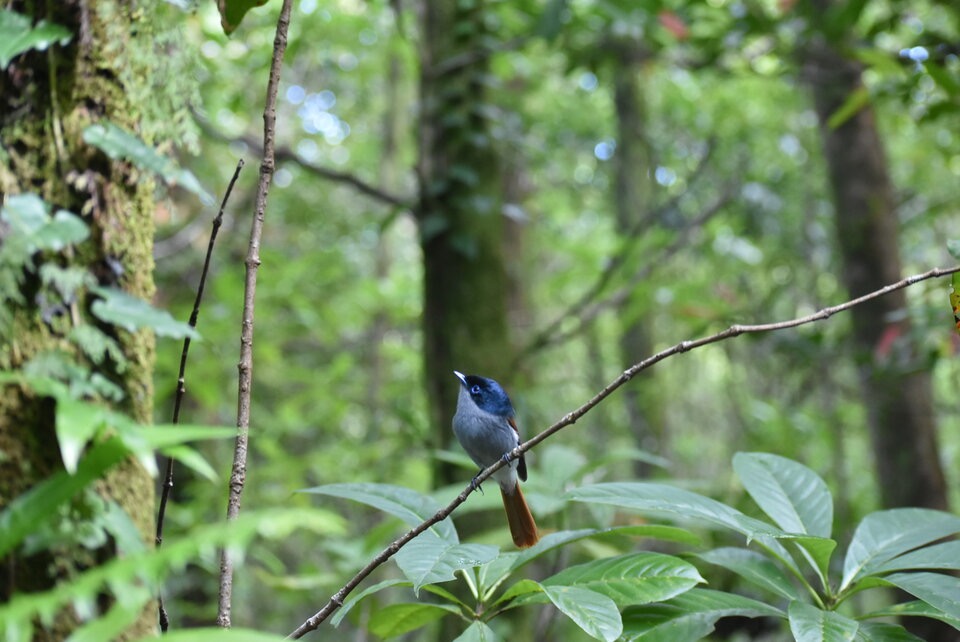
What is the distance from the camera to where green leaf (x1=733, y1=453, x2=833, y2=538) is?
165 centimetres

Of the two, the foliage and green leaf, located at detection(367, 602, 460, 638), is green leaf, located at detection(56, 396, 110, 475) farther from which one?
green leaf, located at detection(367, 602, 460, 638)

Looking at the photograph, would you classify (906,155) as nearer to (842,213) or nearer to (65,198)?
(842,213)

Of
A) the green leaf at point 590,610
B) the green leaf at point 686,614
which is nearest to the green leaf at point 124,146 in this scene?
the green leaf at point 590,610

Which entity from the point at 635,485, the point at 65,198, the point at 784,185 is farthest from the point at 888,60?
the point at 784,185

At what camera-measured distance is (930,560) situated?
1.53 meters

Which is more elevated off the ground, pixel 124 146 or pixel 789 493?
pixel 124 146

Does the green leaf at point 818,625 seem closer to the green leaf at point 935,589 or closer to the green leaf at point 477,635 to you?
the green leaf at point 935,589

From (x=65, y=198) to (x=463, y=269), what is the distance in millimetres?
1863

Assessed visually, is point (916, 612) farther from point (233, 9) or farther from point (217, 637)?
point (233, 9)

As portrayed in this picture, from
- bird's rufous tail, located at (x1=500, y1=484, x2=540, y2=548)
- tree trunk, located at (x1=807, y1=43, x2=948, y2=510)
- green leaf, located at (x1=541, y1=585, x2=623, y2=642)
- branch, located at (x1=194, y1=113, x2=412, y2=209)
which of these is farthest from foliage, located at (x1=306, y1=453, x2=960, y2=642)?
tree trunk, located at (x1=807, y1=43, x2=948, y2=510)

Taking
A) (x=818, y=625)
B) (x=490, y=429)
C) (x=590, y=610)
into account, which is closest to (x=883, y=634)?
(x=818, y=625)

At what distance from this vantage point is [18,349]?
1.44 meters

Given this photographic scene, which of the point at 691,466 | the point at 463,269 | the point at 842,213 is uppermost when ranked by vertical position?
the point at 842,213

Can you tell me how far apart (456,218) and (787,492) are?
189cm
